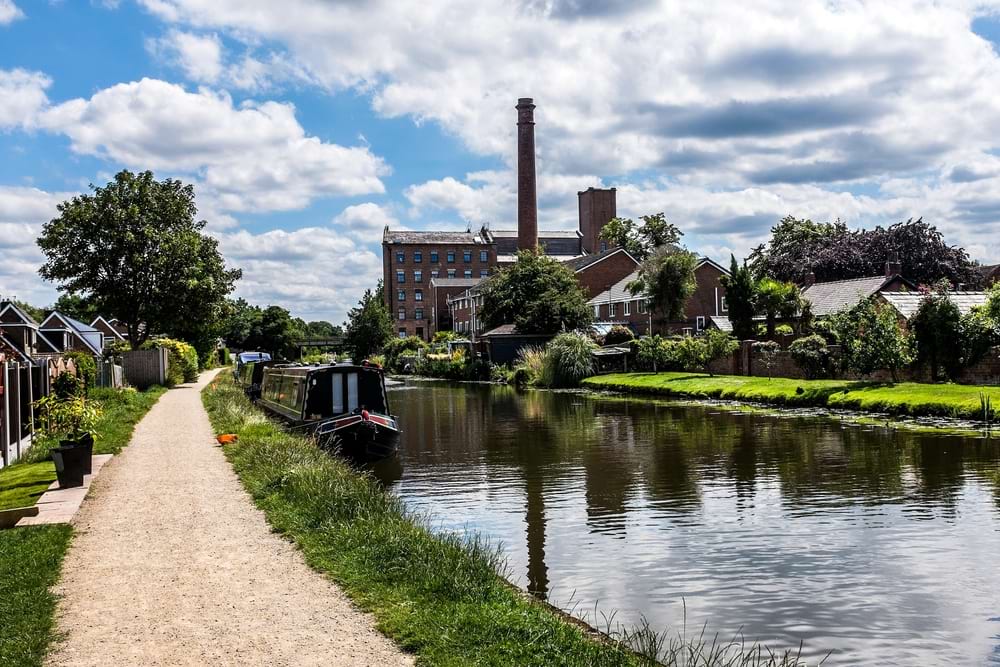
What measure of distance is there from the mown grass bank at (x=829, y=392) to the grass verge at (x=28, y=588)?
76.8 ft

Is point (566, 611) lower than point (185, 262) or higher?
lower

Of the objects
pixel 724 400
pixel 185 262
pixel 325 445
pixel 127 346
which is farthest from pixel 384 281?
pixel 325 445

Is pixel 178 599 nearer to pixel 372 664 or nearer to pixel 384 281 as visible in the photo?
pixel 372 664

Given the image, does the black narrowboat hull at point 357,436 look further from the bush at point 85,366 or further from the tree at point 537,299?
the tree at point 537,299

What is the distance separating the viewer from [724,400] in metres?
37.8

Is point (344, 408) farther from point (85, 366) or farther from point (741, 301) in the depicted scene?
point (741, 301)

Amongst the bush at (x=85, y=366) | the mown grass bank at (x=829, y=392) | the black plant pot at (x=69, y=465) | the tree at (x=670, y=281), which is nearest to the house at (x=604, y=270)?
the tree at (x=670, y=281)

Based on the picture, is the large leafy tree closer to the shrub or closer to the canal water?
the shrub

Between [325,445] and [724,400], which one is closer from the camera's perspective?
[325,445]

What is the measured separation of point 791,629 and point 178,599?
583cm

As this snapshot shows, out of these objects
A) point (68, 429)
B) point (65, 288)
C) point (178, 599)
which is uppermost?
point (65, 288)

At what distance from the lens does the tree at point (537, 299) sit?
218 ft

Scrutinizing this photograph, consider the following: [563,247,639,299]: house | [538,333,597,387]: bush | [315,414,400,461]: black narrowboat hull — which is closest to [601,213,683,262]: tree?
[563,247,639,299]: house

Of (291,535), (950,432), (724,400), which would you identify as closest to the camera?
(291,535)
